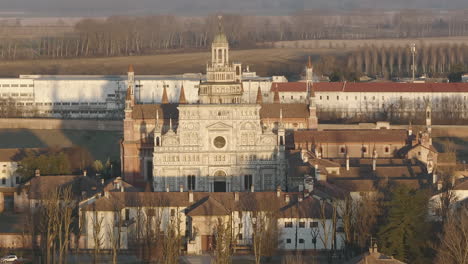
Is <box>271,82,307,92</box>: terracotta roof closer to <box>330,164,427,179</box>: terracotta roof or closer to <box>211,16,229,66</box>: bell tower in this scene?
<box>211,16,229,66</box>: bell tower

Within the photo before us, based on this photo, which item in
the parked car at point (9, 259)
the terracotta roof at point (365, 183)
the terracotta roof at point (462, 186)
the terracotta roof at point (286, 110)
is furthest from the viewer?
the terracotta roof at point (286, 110)

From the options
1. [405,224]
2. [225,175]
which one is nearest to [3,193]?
[225,175]

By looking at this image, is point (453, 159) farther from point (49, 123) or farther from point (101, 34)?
point (101, 34)

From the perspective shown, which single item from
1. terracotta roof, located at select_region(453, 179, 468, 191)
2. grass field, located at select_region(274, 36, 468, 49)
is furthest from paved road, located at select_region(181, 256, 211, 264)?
grass field, located at select_region(274, 36, 468, 49)

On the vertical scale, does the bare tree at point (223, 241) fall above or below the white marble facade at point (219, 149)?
below

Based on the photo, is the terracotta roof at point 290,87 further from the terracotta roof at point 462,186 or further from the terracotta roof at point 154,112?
the terracotta roof at point 462,186

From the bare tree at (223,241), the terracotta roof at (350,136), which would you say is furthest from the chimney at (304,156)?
the bare tree at (223,241)

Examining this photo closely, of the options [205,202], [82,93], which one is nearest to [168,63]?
[82,93]
